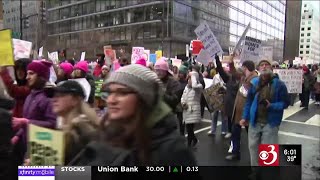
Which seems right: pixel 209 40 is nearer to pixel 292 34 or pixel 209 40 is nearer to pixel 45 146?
pixel 45 146

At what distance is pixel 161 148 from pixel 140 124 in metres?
0.10

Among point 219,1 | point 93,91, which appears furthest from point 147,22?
point 93,91

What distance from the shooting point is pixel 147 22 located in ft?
108

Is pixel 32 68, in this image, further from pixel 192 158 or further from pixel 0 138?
pixel 192 158

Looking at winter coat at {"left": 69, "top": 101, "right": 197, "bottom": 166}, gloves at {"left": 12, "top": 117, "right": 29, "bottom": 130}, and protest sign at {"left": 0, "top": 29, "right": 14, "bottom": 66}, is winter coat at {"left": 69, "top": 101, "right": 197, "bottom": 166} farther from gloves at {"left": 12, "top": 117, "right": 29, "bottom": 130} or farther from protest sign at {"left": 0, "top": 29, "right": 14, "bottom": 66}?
protest sign at {"left": 0, "top": 29, "right": 14, "bottom": 66}

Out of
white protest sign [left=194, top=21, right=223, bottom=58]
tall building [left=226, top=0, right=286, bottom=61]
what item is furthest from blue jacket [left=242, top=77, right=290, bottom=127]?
tall building [left=226, top=0, right=286, bottom=61]

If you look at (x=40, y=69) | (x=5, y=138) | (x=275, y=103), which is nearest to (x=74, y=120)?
(x=5, y=138)

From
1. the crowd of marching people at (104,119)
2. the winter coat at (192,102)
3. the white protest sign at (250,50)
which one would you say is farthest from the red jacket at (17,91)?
the white protest sign at (250,50)

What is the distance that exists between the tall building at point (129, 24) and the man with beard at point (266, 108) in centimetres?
1688

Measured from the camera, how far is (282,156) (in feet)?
6.66

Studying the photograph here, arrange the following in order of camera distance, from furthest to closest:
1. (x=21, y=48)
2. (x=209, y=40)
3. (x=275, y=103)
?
1. (x=209, y=40)
2. (x=21, y=48)
3. (x=275, y=103)

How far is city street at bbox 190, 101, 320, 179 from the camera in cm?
367

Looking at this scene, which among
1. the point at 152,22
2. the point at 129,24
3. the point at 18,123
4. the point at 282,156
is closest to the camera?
the point at 18,123

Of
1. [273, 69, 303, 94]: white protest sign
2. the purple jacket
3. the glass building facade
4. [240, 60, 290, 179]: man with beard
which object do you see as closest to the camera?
the purple jacket
